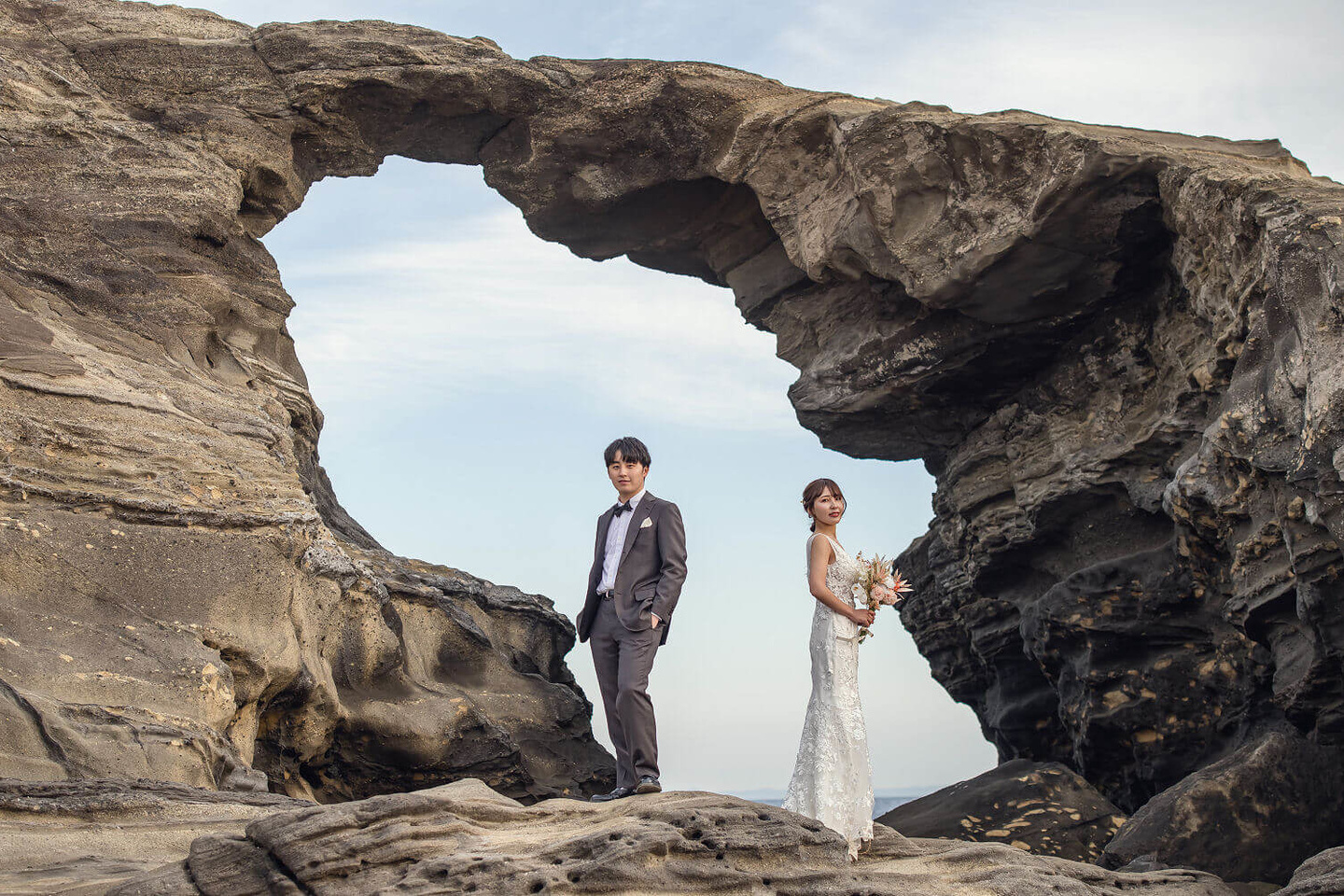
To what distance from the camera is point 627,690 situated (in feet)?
27.7

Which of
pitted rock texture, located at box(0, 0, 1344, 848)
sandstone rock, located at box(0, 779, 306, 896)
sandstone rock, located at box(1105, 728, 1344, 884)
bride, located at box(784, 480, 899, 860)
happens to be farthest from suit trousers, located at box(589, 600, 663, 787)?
sandstone rock, located at box(1105, 728, 1344, 884)

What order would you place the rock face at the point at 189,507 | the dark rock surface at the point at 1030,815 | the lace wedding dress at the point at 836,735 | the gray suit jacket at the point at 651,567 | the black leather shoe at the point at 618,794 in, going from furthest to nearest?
1. the dark rock surface at the point at 1030,815
2. the rock face at the point at 189,507
3. the gray suit jacket at the point at 651,567
4. the black leather shoe at the point at 618,794
5. the lace wedding dress at the point at 836,735

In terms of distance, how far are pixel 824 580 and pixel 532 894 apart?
3.27m

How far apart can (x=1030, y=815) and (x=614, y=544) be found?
639cm

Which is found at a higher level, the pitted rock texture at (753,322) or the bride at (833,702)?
the pitted rock texture at (753,322)

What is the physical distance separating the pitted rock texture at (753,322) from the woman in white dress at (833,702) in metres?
4.12

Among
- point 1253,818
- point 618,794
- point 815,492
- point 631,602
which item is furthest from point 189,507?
point 1253,818

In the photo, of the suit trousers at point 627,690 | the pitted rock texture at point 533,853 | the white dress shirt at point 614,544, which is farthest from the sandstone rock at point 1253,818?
the white dress shirt at point 614,544

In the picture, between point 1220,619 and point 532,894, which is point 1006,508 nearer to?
point 1220,619

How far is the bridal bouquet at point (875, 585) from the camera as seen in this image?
27.8 feet

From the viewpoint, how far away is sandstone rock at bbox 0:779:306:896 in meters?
6.26

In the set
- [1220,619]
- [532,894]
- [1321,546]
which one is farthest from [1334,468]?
[532,894]

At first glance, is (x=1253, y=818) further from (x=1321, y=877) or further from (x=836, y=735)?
(x=836, y=735)

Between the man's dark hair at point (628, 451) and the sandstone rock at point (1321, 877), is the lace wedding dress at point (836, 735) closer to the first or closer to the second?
the man's dark hair at point (628, 451)
